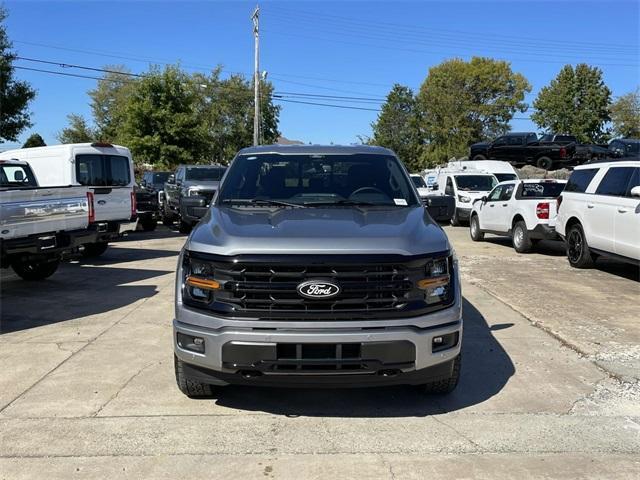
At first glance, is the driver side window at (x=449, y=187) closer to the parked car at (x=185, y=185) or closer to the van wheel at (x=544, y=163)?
the parked car at (x=185, y=185)

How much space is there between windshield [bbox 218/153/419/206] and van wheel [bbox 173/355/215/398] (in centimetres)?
152

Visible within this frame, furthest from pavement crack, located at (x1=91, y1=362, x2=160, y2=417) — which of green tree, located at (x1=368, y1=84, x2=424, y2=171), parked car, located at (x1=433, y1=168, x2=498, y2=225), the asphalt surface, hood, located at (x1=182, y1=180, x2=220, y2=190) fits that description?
green tree, located at (x1=368, y1=84, x2=424, y2=171)

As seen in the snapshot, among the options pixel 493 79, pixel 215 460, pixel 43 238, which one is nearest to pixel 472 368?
pixel 215 460

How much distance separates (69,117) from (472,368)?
67878 millimetres

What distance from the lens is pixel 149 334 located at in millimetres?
6375

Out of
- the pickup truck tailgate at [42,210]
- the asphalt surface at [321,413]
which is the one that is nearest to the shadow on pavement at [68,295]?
the asphalt surface at [321,413]

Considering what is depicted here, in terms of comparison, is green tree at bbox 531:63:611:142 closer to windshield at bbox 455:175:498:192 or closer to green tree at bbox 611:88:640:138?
green tree at bbox 611:88:640:138

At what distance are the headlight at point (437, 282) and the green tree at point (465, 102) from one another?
5414 cm

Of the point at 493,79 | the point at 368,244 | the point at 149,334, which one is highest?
the point at 493,79

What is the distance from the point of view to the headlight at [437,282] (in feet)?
12.9

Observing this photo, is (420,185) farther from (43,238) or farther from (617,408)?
(617,408)

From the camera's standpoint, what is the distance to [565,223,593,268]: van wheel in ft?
34.8

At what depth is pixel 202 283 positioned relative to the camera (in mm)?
3928

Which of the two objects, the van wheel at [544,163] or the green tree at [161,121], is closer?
the van wheel at [544,163]
